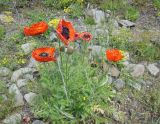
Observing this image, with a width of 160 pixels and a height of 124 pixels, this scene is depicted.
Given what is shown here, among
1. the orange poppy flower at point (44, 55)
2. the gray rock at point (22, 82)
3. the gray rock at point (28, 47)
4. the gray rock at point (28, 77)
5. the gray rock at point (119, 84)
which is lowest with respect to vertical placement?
the gray rock at point (119, 84)

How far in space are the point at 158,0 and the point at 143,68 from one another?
1.86 m

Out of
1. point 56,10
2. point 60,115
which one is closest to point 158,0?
point 56,10

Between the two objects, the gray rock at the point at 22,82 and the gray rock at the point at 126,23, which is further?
the gray rock at the point at 126,23

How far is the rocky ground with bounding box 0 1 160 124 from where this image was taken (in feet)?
16.2

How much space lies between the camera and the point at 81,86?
4.64m

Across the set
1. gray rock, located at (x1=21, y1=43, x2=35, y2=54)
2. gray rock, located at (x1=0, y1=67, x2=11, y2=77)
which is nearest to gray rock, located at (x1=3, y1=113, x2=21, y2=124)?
gray rock, located at (x1=0, y1=67, x2=11, y2=77)

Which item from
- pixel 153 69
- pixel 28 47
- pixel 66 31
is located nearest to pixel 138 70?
pixel 153 69

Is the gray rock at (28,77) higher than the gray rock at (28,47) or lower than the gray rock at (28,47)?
lower

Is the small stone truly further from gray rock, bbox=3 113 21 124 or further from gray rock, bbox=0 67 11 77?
gray rock, bbox=3 113 21 124

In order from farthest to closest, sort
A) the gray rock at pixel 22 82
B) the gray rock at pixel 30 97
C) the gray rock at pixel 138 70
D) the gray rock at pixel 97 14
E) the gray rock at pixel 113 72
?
the gray rock at pixel 97 14 < the gray rock at pixel 138 70 < the gray rock at pixel 113 72 < the gray rock at pixel 22 82 < the gray rock at pixel 30 97

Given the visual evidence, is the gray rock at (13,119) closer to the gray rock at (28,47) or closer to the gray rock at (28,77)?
the gray rock at (28,77)

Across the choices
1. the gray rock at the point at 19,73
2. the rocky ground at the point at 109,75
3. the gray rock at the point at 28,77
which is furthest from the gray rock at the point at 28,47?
the gray rock at the point at 28,77

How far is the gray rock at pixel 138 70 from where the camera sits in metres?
5.56

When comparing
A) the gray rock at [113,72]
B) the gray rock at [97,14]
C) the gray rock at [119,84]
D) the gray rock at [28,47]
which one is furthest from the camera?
the gray rock at [97,14]
